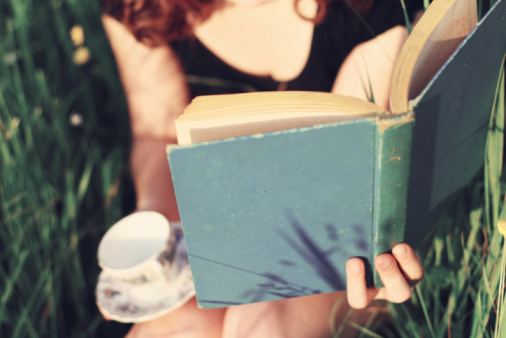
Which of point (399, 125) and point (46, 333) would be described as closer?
point (399, 125)

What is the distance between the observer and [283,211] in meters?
0.72

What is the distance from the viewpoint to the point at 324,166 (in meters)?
0.66

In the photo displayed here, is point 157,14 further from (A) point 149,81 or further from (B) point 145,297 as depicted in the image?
(B) point 145,297

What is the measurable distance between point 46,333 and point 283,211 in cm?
97

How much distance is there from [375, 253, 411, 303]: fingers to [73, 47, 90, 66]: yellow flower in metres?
1.49

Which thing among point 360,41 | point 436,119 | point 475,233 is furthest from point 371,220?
point 360,41

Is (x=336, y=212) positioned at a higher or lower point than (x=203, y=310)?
higher

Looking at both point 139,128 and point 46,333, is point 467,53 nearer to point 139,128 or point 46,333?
point 139,128

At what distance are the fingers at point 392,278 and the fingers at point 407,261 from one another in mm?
12

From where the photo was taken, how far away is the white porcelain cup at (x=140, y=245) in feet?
3.03

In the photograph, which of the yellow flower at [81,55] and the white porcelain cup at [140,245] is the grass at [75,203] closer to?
the yellow flower at [81,55]

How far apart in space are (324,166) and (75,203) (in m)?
1.14

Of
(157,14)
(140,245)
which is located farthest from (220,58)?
(140,245)

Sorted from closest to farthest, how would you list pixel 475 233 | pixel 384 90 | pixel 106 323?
pixel 475 233
pixel 384 90
pixel 106 323
